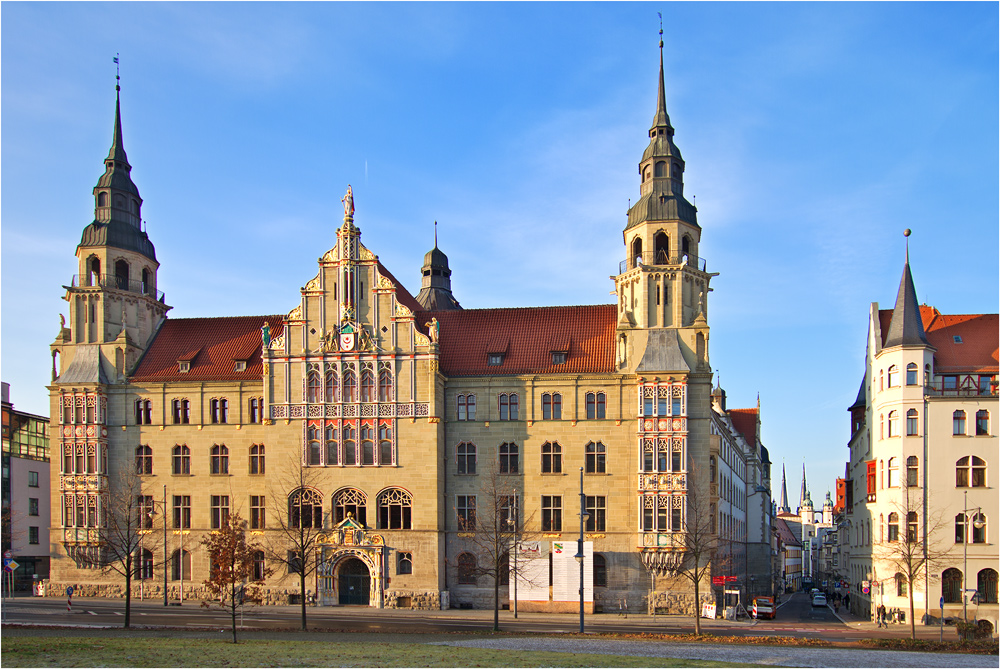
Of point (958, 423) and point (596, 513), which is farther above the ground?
point (958, 423)

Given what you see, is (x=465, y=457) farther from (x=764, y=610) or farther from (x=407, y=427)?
(x=764, y=610)

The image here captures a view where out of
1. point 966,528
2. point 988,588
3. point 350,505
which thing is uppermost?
point 350,505

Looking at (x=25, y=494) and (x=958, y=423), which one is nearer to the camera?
(x=958, y=423)

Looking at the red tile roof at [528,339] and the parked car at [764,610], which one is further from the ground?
the red tile roof at [528,339]

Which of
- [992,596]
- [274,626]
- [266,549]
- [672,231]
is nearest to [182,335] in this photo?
[266,549]

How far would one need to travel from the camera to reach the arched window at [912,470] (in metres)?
58.0

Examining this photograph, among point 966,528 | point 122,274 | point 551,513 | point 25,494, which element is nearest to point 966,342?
→ point 966,528

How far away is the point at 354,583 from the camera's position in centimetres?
6197

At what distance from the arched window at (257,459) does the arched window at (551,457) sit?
19870 mm

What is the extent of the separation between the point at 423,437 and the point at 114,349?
24.5 meters

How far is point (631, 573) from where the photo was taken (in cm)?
6088

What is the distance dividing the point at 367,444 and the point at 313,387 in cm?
541

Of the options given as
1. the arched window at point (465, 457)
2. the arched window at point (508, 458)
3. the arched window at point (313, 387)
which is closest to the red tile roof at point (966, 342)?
the arched window at point (508, 458)

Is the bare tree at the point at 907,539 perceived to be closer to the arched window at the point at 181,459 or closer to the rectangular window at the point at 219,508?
the rectangular window at the point at 219,508
